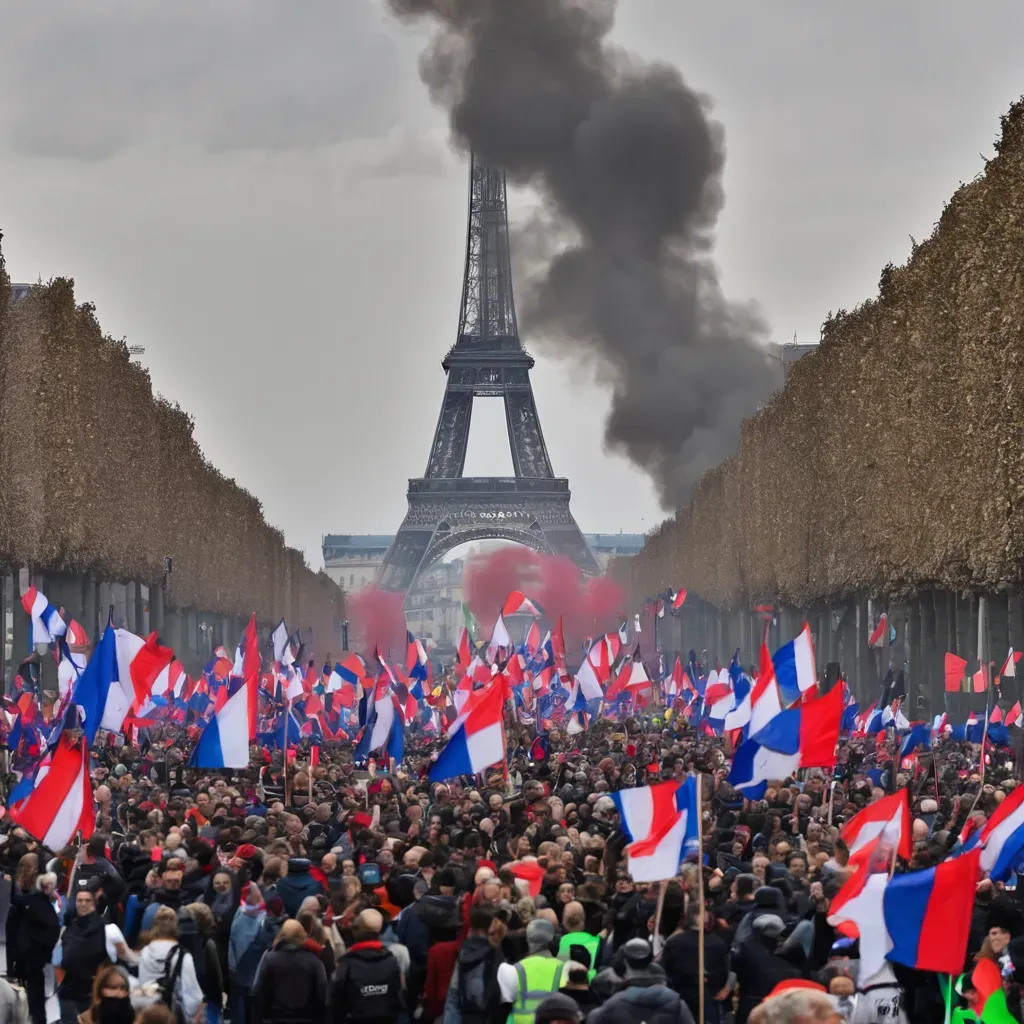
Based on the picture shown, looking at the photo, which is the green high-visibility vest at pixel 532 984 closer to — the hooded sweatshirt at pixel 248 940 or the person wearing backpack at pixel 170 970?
the person wearing backpack at pixel 170 970

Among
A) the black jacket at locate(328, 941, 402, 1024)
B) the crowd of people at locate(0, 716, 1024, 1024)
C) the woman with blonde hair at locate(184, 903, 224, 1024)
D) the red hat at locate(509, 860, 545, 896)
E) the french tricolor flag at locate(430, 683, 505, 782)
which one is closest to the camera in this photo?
the crowd of people at locate(0, 716, 1024, 1024)

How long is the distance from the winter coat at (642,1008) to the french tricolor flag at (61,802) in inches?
239

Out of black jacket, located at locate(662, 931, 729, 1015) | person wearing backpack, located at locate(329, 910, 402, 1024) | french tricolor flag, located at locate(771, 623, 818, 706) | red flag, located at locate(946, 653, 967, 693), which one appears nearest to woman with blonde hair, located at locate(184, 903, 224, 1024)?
person wearing backpack, located at locate(329, 910, 402, 1024)

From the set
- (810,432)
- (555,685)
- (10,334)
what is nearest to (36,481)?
(10,334)

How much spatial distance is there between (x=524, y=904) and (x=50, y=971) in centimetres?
704

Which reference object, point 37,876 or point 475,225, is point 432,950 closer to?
point 37,876

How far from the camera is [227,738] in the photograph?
1958cm

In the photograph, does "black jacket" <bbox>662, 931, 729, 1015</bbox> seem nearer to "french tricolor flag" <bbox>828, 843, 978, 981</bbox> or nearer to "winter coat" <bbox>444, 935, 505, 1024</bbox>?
"winter coat" <bbox>444, 935, 505, 1024</bbox>

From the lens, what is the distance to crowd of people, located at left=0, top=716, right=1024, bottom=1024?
37.5 feet

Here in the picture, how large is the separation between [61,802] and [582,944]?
4.55 metres

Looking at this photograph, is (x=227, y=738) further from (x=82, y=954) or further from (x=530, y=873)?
(x=82, y=954)

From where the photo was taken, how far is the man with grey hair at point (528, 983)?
36.8ft

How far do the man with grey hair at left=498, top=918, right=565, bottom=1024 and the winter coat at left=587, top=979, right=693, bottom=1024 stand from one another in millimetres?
1037

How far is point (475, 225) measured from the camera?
5187 inches
